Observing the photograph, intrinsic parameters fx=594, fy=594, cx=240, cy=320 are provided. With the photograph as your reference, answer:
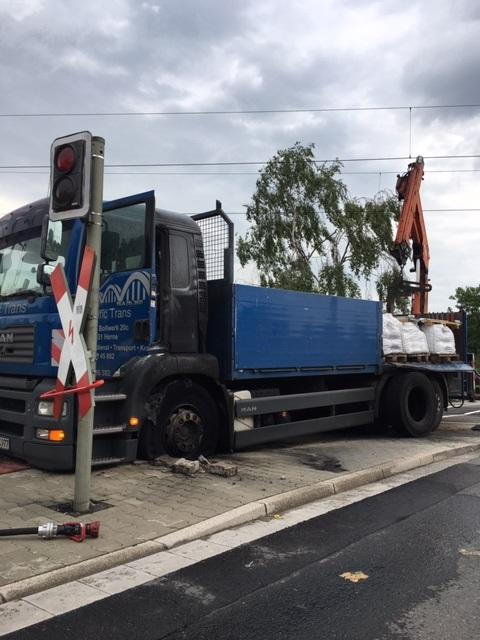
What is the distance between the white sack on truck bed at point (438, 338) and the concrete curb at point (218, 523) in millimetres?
3027

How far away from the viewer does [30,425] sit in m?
6.25

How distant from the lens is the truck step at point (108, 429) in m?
6.25

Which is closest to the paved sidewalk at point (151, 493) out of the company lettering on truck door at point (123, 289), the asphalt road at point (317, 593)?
the asphalt road at point (317, 593)

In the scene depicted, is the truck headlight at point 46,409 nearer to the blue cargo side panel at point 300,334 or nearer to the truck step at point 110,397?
the truck step at point 110,397

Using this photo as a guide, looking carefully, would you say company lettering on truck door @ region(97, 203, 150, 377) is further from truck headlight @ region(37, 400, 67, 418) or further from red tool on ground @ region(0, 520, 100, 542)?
red tool on ground @ region(0, 520, 100, 542)

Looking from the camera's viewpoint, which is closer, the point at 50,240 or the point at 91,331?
the point at 91,331

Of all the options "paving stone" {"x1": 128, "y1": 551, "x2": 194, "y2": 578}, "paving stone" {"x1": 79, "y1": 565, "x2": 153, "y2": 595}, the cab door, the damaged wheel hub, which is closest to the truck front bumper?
the cab door

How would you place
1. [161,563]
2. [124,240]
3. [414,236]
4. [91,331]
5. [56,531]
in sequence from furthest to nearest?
[414,236] < [124,240] < [91,331] < [56,531] < [161,563]

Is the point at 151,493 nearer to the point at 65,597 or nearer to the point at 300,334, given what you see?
the point at 65,597

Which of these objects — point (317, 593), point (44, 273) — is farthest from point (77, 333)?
point (317, 593)

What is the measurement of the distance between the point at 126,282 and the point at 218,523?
3115 mm

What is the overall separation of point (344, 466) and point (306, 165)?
95.2 feet

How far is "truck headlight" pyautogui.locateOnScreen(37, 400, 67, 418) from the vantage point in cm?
614

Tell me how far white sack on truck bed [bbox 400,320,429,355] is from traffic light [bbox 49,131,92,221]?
22.6 ft
